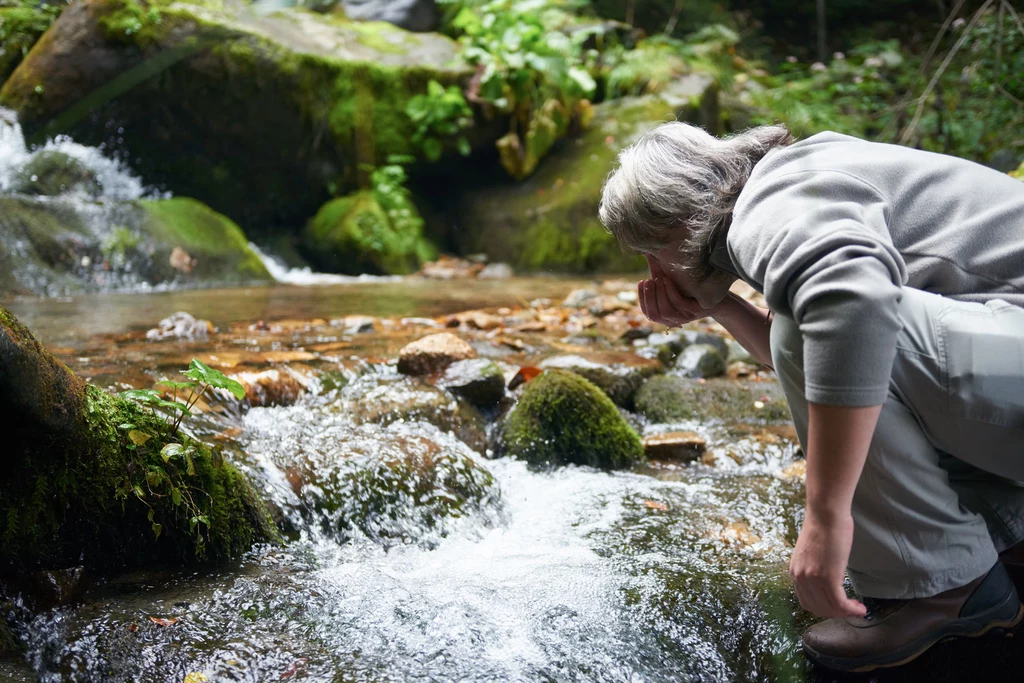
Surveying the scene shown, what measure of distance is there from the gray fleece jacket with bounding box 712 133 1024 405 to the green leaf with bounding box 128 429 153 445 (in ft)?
4.52

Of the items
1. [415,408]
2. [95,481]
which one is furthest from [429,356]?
[95,481]

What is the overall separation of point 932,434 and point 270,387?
241 cm

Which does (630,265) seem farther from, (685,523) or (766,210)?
(766,210)

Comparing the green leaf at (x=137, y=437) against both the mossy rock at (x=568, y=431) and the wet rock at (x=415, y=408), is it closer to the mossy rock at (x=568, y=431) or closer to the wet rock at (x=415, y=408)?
the wet rock at (x=415, y=408)

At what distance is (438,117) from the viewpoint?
8445mm

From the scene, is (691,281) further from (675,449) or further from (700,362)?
(700,362)

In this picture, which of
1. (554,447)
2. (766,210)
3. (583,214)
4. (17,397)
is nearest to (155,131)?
(583,214)

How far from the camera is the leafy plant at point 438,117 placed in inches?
329

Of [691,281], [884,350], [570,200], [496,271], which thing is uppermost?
[884,350]

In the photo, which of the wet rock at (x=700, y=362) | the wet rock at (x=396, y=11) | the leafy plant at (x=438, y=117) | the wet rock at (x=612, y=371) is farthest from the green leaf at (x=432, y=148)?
the wet rock at (x=612, y=371)

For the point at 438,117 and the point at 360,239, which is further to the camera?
the point at 438,117

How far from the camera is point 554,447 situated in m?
2.83

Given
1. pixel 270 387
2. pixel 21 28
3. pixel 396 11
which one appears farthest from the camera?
pixel 396 11

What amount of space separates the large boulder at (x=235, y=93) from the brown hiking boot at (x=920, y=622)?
23.4ft
